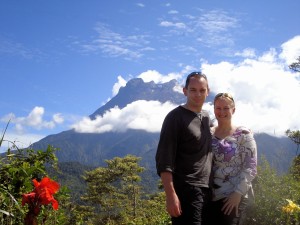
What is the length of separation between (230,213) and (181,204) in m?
0.45

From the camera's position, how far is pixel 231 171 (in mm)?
3008

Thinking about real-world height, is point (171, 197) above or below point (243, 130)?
below

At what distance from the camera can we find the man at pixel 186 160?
274 centimetres

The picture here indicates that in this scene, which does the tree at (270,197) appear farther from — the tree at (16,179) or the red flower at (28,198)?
the red flower at (28,198)

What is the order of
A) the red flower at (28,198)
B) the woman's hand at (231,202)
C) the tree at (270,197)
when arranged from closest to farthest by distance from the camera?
the red flower at (28,198)
the woman's hand at (231,202)
the tree at (270,197)

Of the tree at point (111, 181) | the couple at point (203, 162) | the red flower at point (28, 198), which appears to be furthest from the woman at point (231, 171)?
the tree at point (111, 181)

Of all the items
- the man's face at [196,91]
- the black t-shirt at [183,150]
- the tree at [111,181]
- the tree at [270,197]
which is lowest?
the tree at [111,181]

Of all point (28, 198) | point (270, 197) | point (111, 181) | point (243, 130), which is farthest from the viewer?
point (111, 181)

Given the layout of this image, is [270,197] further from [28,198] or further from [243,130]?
[28,198]

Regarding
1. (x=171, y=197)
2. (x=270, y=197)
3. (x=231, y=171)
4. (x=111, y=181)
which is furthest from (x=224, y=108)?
(x=111, y=181)

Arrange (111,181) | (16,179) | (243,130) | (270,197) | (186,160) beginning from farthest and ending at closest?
(111,181)
(270,197)
(243,130)
(16,179)
(186,160)

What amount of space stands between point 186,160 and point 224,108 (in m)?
0.63

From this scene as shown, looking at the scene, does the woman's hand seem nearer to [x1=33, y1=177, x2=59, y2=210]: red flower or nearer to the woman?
the woman

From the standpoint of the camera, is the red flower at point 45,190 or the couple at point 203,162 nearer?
the red flower at point 45,190
